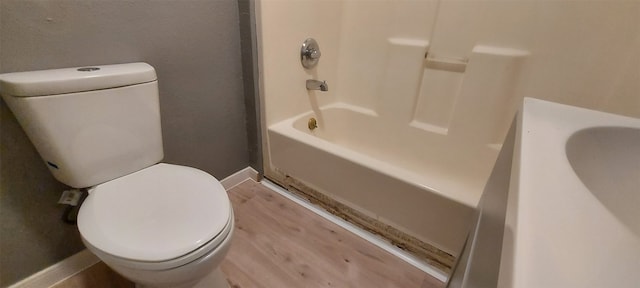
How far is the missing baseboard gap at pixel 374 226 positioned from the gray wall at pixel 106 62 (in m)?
0.47

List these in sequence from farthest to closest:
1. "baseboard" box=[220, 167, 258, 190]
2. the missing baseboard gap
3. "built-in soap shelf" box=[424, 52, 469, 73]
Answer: "baseboard" box=[220, 167, 258, 190] < "built-in soap shelf" box=[424, 52, 469, 73] < the missing baseboard gap

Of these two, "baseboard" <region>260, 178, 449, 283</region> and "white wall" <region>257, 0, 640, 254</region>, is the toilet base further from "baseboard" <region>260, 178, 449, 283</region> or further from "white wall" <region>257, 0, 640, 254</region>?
"white wall" <region>257, 0, 640, 254</region>

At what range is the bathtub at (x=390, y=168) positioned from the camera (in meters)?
0.94

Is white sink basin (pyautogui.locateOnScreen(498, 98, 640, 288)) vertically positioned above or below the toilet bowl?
above

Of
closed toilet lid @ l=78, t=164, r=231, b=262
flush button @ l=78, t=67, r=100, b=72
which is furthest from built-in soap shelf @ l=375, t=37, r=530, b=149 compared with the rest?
flush button @ l=78, t=67, r=100, b=72

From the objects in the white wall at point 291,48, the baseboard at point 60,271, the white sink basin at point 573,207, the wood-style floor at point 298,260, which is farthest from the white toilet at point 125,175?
the white sink basin at point 573,207

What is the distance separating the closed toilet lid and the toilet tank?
3.0 inches

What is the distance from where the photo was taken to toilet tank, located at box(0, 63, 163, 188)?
27.7 inches

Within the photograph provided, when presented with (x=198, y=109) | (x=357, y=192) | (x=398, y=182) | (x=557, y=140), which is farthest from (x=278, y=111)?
(x=557, y=140)

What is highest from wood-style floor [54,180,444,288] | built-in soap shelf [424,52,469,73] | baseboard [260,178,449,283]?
built-in soap shelf [424,52,469,73]

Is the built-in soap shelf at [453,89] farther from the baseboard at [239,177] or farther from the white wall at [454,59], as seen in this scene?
the baseboard at [239,177]

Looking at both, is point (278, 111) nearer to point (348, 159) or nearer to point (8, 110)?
point (348, 159)

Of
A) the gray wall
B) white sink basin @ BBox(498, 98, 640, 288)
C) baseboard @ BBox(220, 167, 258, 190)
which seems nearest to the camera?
white sink basin @ BBox(498, 98, 640, 288)

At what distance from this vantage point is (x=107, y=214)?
706 millimetres
